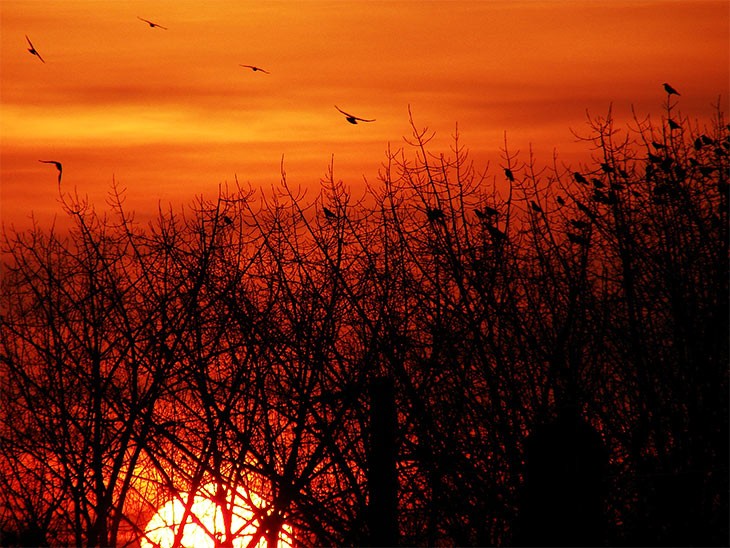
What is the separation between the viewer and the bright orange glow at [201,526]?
978cm

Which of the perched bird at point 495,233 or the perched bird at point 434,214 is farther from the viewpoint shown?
the perched bird at point 434,214

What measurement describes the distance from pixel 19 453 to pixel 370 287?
5236 millimetres

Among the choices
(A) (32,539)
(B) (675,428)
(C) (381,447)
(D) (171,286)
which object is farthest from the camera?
(A) (32,539)

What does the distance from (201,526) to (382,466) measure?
513cm

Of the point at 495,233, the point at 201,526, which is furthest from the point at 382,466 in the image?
the point at 201,526

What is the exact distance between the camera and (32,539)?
35.5 feet

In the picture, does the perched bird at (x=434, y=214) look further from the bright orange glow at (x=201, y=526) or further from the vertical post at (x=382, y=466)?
the bright orange glow at (x=201, y=526)

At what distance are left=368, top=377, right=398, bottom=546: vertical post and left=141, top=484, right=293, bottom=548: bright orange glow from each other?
3836 millimetres

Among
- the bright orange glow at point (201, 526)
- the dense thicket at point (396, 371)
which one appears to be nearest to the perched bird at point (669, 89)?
the dense thicket at point (396, 371)

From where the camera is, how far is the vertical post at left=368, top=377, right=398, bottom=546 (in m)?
5.48

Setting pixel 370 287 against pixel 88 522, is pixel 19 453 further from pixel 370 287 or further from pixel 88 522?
pixel 370 287

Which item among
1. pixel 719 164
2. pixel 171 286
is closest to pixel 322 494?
pixel 171 286

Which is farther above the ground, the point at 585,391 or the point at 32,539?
the point at 585,391

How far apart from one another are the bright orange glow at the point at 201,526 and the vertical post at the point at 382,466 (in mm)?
3836
